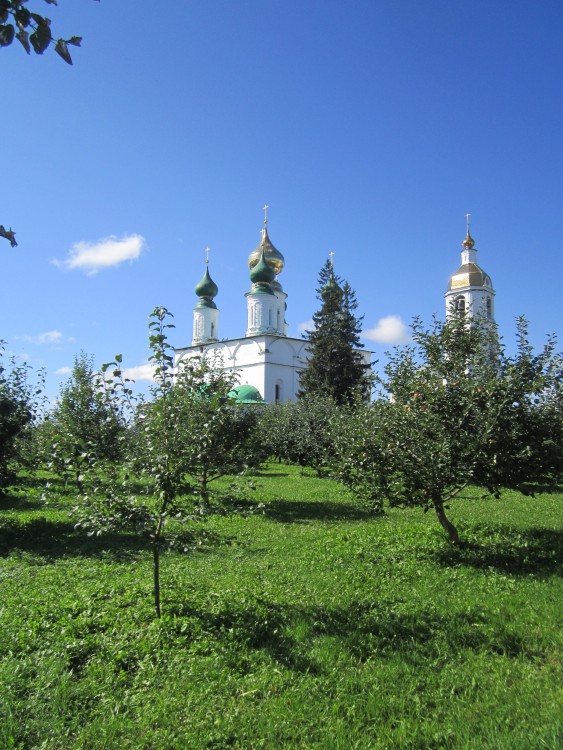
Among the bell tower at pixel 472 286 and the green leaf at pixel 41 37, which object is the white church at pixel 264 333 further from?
the green leaf at pixel 41 37

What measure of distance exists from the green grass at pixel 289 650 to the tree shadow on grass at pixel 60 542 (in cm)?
63

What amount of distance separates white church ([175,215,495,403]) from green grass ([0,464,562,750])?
38.9 m

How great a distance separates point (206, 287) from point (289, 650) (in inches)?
2104

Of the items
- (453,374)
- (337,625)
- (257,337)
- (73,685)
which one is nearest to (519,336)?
(453,374)

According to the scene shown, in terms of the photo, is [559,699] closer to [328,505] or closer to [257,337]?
[328,505]

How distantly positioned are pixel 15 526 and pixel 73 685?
25.3ft

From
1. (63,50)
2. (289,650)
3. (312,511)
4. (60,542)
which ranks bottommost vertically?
(289,650)

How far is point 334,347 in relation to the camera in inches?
1549

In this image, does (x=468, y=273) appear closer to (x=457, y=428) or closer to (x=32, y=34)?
(x=457, y=428)

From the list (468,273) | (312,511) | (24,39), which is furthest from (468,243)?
(24,39)

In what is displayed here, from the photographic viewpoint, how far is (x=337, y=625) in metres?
5.66

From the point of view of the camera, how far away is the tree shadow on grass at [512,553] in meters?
7.79

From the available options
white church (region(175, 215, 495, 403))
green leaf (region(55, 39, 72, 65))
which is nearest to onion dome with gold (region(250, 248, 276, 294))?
white church (region(175, 215, 495, 403))

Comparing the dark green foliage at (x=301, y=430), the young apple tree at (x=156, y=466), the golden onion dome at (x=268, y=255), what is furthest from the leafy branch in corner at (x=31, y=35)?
the golden onion dome at (x=268, y=255)
